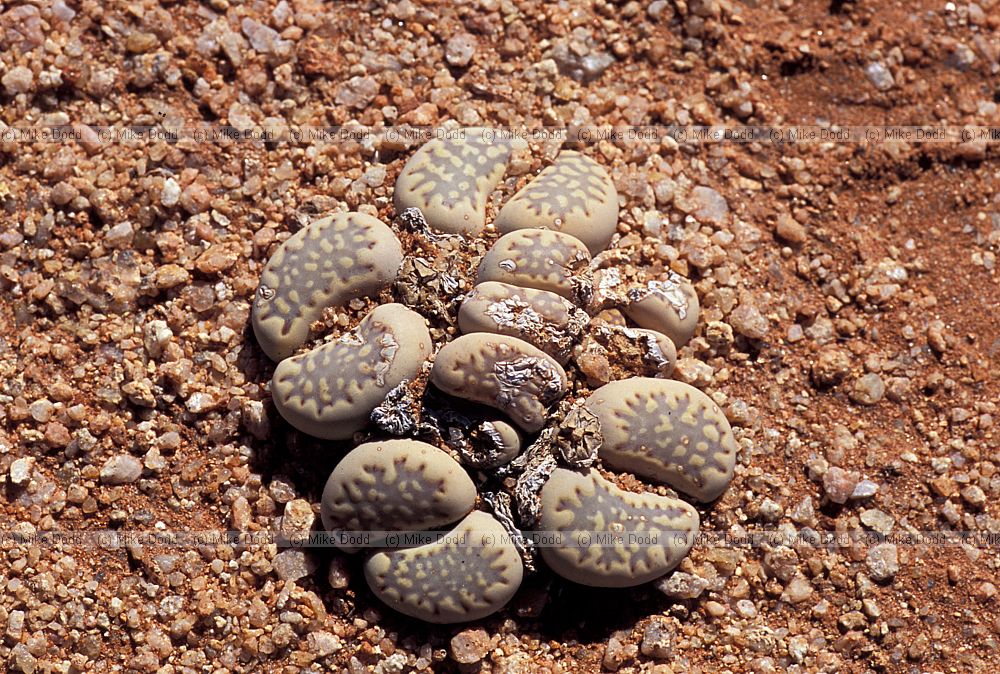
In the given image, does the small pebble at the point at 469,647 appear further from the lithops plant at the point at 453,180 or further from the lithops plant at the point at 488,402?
the lithops plant at the point at 453,180

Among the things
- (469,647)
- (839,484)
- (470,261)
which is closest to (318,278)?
(470,261)

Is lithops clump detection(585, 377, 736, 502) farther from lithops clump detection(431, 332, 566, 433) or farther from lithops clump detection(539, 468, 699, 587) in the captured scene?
→ lithops clump detection(431, 332, 566, 433)

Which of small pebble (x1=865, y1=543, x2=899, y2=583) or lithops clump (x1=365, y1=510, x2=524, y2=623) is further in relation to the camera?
small pebble (x1=865, y1=543, x2=899, y2=583)

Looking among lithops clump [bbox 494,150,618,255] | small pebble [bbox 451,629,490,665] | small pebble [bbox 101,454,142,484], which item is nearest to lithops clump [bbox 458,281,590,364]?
lithops clump [bbox 494,150,618,255]

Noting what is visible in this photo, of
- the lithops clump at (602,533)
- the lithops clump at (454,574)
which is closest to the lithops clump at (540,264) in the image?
the lithops clump at (602,533)

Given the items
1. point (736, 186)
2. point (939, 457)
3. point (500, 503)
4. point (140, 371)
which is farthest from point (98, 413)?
point (939, 457)

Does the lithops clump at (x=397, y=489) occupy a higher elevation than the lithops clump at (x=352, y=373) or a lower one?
lower

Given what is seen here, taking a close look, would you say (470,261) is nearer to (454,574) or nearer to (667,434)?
(667,434)
